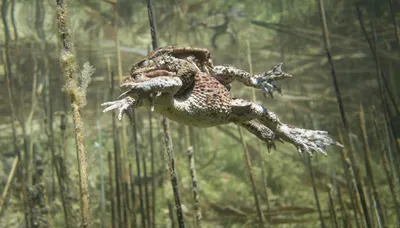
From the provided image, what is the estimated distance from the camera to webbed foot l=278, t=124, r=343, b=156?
1.99 metres

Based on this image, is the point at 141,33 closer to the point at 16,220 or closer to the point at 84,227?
the point at 16,220

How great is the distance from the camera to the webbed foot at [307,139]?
6.53ft

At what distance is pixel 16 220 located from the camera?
7766 mm

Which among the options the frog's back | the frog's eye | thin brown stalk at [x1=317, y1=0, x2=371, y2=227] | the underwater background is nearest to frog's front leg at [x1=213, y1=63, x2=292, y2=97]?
the frog's back

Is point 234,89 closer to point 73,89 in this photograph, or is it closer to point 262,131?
point 262,131

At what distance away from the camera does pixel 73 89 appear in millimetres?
1552

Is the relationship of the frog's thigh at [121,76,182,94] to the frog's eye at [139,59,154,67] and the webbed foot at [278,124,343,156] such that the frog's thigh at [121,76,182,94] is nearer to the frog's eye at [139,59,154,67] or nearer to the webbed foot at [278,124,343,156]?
the frog's eye at [139,59,154,67]

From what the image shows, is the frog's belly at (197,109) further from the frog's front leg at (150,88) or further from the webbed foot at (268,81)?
the webbed foot at (268,81)

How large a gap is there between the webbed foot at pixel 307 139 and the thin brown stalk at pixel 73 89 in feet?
3.87

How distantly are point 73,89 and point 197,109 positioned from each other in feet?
2.02

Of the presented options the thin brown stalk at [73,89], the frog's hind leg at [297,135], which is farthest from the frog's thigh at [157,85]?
the frog's hind leg at [297,135]

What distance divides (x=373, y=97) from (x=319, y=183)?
7.46 m

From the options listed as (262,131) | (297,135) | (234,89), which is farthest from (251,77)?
(234,89)

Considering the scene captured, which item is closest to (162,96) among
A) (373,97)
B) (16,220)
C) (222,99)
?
(222,99)
